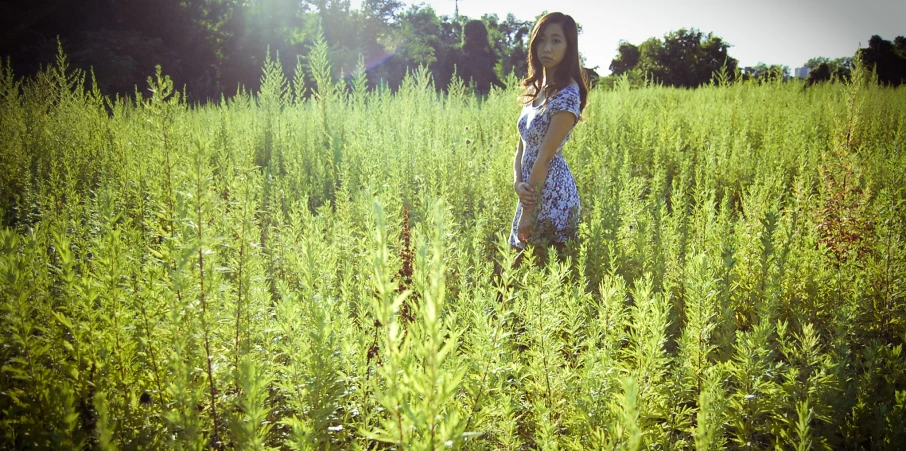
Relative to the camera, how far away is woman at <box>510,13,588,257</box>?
2.92 metres

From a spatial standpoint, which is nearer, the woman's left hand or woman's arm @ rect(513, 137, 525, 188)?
the woman's left hand

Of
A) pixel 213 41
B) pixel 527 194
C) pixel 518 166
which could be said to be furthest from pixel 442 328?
pixel 213 41

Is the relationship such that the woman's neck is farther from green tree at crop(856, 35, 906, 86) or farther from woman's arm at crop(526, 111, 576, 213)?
green tree at crop(856, 35, 906, 86)

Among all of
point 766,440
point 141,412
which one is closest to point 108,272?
point 141,412

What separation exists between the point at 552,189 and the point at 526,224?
327 mm

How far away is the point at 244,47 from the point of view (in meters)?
23.8

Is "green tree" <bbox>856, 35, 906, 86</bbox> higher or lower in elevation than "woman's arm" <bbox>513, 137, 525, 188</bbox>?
higher

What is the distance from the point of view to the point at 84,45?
1891cm

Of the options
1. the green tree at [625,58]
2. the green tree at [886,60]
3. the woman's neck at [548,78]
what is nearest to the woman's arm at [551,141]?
the woman's neck at [548,78]

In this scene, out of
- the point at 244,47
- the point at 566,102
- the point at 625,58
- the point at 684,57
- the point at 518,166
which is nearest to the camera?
the point at 566,102

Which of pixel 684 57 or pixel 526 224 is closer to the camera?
pixel 526 224

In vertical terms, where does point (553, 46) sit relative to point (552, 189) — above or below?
above

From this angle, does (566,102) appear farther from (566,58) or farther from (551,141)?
(566,58)

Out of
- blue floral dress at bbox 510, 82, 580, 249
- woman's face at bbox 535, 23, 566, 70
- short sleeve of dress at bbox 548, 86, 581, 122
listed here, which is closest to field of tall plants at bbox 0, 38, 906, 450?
blue floral dress at bbox 510, 82, 580, 249
